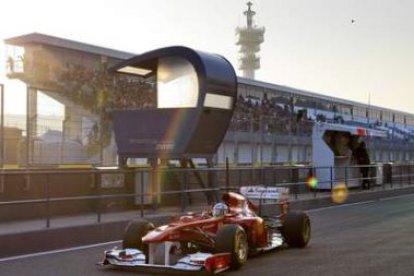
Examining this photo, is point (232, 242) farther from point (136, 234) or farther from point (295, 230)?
point (295, 230)

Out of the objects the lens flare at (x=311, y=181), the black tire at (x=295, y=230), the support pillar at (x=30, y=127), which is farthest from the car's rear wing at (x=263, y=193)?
the lens flare at (x=311, y=181)

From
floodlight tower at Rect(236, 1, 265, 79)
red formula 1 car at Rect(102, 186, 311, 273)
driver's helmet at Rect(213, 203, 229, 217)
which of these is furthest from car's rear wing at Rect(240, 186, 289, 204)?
floodlight tower at Rect(236, 1, 265, 79)

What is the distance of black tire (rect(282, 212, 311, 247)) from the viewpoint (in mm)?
11805

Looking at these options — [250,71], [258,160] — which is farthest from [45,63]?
[250,71]

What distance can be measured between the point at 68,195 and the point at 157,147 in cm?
309

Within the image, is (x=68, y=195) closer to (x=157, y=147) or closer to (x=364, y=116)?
(x=157, y=147)

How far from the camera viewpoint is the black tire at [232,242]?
9344 mm

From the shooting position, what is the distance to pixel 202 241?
9.62m

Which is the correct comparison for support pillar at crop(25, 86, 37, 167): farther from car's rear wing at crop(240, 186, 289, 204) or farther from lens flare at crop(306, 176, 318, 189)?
lens flare at crop(306, 176, 318, 189)

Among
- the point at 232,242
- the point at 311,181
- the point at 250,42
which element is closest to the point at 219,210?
the point at 232,242

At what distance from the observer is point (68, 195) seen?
1565cm

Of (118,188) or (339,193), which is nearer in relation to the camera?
(118,188)

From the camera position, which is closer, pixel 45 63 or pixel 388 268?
pixel 388 268

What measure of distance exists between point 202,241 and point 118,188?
7.39 m
